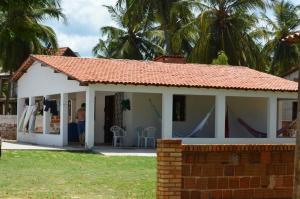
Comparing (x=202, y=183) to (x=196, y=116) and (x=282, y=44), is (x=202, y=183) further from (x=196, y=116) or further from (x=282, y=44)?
(x=282, y=44)

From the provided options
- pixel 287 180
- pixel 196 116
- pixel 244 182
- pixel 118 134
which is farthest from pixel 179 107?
pixel 244 182

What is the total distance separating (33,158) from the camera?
17.9 m

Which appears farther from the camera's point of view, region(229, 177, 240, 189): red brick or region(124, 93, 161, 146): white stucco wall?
region(124, 93, 161, 146): white stucco wall

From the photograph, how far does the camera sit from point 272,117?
1001 inches

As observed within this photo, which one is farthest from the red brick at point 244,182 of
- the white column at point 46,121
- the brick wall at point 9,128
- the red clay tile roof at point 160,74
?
the brick wall at point 9,128

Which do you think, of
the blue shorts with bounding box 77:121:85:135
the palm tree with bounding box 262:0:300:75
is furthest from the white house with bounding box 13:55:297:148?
the palm tree with bounding box 262:0:300:75

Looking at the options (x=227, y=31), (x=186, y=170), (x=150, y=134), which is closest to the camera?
(x=186, y=170)

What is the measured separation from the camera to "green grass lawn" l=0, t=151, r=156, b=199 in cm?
1069

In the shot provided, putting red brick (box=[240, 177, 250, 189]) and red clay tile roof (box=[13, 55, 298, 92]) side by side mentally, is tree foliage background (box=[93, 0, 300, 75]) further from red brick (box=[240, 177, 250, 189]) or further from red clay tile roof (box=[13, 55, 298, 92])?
red brick (box=[240, 177, 250, 189])

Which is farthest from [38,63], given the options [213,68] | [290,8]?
[290,8]

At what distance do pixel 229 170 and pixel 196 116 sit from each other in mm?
17749

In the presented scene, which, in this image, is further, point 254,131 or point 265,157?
point 254,131

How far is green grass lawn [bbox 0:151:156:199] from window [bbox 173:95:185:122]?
303 inches

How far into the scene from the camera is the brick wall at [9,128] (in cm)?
3244
